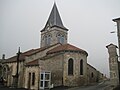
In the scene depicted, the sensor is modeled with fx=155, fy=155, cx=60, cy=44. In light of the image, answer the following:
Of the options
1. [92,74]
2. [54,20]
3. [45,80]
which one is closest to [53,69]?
[45,80]

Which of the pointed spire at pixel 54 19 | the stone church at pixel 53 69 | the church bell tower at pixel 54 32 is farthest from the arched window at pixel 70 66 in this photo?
the pointed spire at pixel 54 19

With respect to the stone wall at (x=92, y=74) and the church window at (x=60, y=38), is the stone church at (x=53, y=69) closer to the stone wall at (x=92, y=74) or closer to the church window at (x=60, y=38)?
the stone wall at (x=92, y=74)

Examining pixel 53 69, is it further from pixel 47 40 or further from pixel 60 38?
pixel 47 40

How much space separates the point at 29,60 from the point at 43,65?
4148mm

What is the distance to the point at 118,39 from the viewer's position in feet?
71.7

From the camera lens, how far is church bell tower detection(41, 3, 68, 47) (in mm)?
36094

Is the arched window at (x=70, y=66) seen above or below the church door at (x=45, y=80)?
above

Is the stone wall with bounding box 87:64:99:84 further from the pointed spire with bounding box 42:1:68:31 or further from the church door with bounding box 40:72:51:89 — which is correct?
the pointed spire with bounding box 42:1:68:31

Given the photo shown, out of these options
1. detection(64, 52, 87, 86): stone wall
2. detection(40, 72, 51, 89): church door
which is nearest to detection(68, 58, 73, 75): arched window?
detection(64, 52, 87, 86): stone wall

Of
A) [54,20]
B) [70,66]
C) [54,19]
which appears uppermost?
[54,19]

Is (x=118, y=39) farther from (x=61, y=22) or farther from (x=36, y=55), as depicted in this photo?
A: (x=61, y=22)

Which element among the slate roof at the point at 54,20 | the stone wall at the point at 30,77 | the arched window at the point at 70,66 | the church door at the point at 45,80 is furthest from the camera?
the slate roof at the point at 54,20

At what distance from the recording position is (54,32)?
36.2 meters

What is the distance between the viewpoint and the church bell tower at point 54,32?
118 ft
